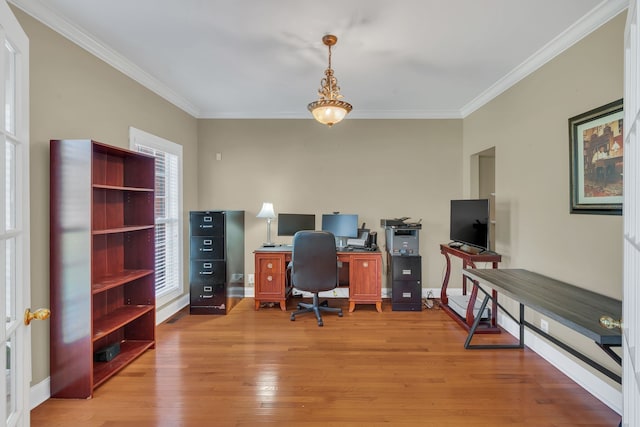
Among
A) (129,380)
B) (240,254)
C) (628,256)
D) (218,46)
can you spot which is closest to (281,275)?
(240,254)

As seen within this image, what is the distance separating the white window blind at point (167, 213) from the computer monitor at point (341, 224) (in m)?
1.93

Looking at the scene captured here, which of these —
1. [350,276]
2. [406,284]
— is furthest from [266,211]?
[406,284]

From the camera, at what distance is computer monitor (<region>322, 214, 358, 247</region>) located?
13.1ft

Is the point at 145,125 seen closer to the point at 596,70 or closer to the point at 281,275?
the point at 281,275

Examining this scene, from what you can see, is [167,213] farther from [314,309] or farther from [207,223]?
[314,309]

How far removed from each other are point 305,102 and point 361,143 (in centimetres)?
101

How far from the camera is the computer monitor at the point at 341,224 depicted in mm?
3990

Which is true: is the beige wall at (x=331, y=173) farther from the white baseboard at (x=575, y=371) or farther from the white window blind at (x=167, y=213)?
the white baseboard at (x=575, y=371)

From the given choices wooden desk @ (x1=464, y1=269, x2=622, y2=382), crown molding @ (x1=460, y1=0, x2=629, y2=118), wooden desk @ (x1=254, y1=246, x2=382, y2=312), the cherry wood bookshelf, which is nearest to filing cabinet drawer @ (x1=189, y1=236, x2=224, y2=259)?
wooden desk @ (x1=254, y1=246, x2=382, y2=312)

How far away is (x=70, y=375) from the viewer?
6.72 ft

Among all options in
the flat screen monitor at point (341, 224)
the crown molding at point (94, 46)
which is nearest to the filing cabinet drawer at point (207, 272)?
the flat screen monitor at point (341, 224)

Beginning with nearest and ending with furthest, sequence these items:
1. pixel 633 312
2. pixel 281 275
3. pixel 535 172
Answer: pixel 633 312 < pixel 535 172 < pixel 281 275

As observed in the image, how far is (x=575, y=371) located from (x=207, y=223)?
375 centimetres

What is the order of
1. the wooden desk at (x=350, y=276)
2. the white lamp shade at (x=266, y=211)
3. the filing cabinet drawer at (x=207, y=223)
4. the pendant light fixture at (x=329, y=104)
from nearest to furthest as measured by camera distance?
the pendant light fixture at (x=329, y=104)
the filing cabinet drawer at (x=207, y=223)
the wooden desk at (x=350, y=276)
the white lamp shade at (x=266, y=211)
